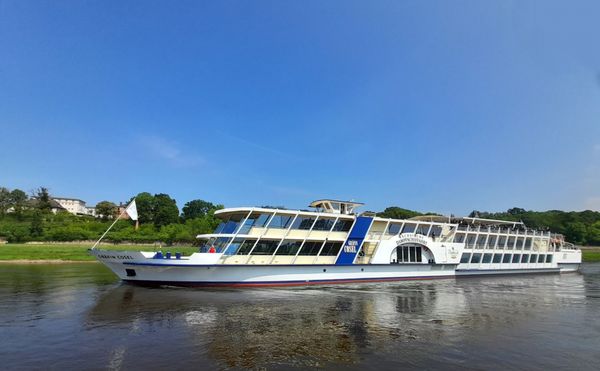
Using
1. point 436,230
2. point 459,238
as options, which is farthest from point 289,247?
point 459,238

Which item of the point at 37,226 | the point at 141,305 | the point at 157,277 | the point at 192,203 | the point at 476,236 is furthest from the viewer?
the point at 192,203

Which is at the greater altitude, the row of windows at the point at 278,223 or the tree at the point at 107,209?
the tree at the point at 107,209

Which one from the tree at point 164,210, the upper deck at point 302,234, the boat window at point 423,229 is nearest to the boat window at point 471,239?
the upper deck at point 302,234

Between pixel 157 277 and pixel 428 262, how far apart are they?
25.0 m

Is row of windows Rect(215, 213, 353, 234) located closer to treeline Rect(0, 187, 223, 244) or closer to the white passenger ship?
the white passenger ship

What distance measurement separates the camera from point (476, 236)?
4338 centimetres

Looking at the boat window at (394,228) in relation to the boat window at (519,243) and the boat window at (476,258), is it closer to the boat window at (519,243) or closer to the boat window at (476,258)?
the boat window at (476,258)

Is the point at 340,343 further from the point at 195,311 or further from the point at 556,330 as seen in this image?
the point at 556,330

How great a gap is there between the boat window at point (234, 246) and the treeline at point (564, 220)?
291 feet

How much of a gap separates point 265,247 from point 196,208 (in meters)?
103

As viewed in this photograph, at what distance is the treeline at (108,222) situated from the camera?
77.7m

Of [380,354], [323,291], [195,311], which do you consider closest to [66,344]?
[195,311]

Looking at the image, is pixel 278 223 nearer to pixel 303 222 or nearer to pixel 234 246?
pixel 303 222

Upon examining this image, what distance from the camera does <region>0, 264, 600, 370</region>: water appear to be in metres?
12.8
